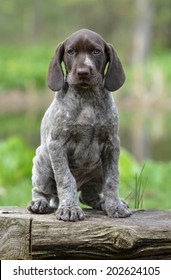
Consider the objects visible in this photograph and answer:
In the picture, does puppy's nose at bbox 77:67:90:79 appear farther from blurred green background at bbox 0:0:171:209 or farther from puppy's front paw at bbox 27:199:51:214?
blurred green background at bbox 0:0:171:209

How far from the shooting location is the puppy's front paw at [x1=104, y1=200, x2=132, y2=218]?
4328mm

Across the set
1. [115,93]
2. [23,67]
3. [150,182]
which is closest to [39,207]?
[150,182]

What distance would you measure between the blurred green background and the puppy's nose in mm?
1200

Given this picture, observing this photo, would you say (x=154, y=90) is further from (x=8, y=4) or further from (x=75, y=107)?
(x=75, y=107)

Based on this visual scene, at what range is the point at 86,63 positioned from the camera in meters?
3.94

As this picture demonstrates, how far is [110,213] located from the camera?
4.34m

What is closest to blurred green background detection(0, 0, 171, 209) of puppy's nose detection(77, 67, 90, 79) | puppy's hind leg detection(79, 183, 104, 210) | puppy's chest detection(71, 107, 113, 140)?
puppy's hind leg detection(79, 183, 104, 210)

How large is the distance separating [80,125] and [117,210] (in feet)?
2.09

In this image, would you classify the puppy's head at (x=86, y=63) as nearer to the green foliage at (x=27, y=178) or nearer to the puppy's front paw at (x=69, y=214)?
the puppy's front paw at (x=69, y=214)

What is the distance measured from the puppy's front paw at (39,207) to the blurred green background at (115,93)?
865mm

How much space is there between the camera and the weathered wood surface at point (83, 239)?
13.2 feet

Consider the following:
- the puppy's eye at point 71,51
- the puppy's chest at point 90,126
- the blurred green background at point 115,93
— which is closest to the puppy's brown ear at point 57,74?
the puppy's eye at point 71,51

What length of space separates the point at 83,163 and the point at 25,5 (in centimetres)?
3824
